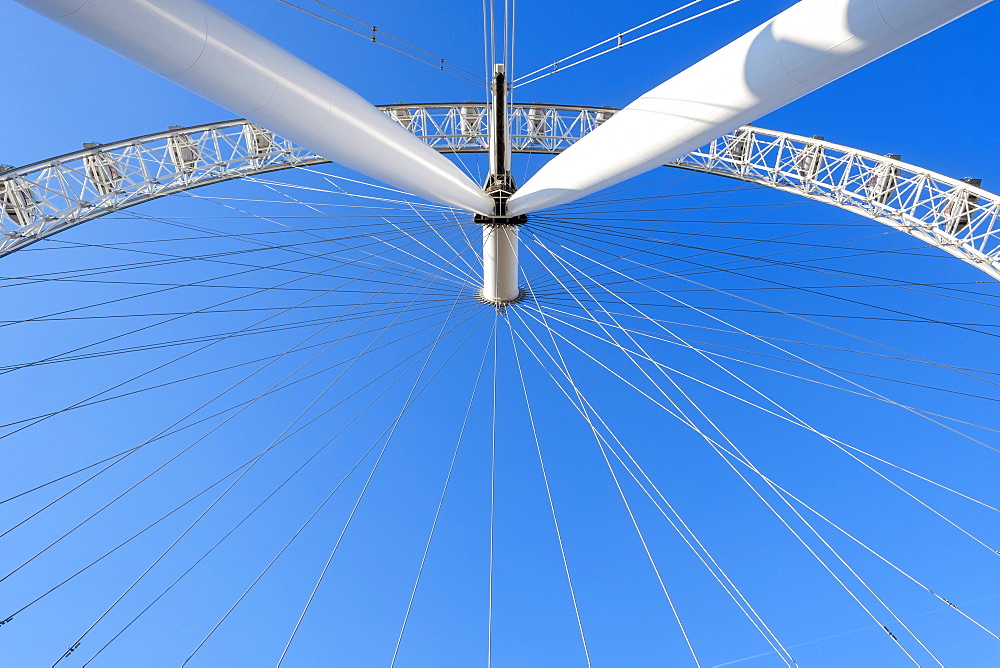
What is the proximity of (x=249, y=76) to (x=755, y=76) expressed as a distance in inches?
183

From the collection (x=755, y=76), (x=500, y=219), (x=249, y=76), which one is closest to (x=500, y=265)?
(x=500, y=219)

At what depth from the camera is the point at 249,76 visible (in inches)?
194

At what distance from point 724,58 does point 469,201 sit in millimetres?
4603

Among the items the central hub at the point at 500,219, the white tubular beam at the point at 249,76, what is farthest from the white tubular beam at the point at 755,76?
the central hub at the point at 500,219

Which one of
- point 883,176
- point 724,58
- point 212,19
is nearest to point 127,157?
point 212,19

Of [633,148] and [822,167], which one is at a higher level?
[822,167]

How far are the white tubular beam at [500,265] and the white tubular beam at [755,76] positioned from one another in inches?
171

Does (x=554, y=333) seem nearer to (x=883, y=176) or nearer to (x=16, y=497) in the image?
(x=16, y=497)

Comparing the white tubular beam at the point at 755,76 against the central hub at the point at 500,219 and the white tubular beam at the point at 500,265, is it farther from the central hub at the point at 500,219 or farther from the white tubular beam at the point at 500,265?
the white tubular beam at the point at 500,265

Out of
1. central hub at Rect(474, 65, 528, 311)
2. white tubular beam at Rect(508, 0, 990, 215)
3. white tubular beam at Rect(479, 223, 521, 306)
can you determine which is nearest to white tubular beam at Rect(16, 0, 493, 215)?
A: white tubular beam at Rect(508, 0, 990, 215)

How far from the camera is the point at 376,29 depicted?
416 inches

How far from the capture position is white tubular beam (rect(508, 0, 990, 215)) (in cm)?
424

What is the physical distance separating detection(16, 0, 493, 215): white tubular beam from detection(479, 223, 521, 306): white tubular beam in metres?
4.43

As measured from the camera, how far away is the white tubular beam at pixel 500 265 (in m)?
11.6
